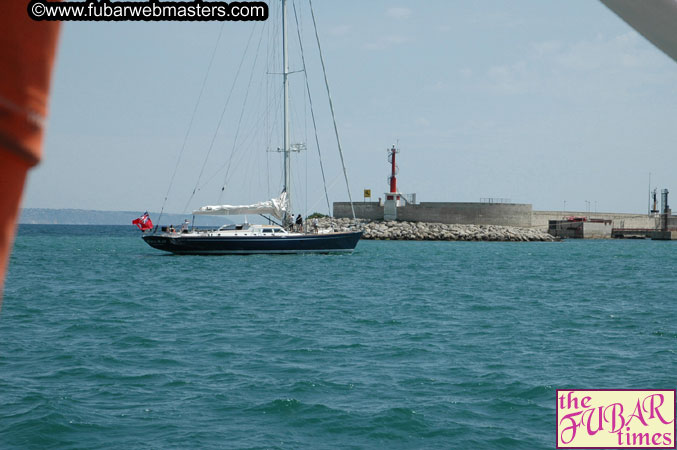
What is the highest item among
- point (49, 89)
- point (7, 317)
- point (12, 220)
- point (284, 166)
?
point (284, 166)

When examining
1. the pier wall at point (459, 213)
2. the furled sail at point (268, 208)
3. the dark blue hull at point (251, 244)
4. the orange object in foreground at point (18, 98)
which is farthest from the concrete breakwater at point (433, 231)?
the orange object in foreground at point (18, 98)

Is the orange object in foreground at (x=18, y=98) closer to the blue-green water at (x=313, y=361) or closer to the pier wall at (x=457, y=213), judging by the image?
the blue-green water at (x=313, y=361)

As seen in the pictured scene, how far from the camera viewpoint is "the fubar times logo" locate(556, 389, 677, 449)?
26.7 feet

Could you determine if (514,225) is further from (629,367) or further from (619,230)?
(629,367)

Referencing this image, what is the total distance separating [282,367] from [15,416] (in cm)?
417

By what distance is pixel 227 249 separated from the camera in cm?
3888

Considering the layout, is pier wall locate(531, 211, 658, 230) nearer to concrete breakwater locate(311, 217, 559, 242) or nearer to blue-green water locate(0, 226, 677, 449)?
concrete breakwater locate(311, 217, 559, 242)

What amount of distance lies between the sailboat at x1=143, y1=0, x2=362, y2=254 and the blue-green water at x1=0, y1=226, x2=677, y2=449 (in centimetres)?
1227

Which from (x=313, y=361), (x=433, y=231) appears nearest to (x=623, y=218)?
(x=433, y=231)

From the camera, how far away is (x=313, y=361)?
11836 mm

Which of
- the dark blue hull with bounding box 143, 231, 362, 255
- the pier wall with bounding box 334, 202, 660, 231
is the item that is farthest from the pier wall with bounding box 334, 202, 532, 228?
the dark blue hull with bounding box 143, 231, 362, 255

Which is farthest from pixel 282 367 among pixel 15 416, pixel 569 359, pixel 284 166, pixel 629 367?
pixel 284 166

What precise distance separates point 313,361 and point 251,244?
26788 millimetres

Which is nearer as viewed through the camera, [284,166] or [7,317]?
[7,317]
